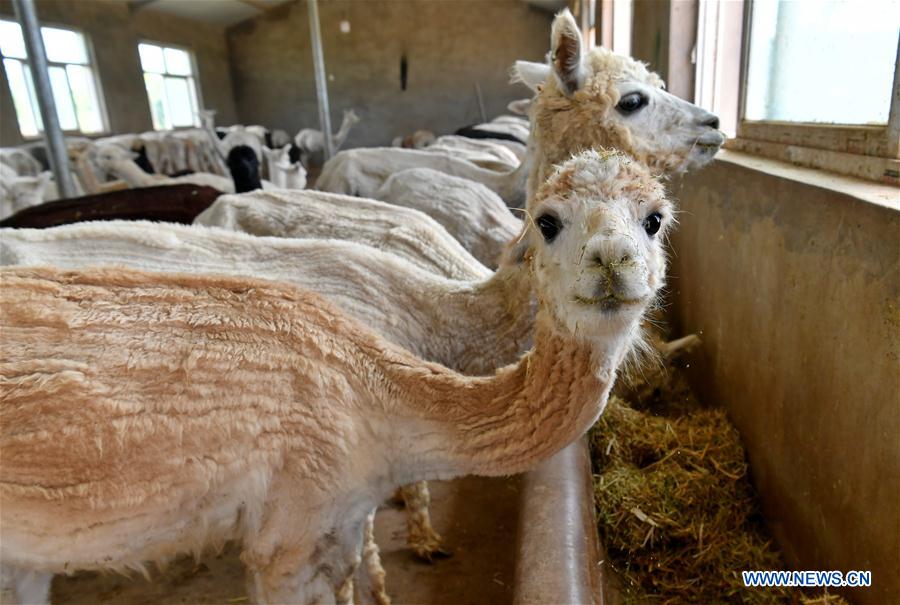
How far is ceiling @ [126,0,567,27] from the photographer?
1912 cm

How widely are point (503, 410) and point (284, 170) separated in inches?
433

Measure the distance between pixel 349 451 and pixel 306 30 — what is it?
83.4 feet

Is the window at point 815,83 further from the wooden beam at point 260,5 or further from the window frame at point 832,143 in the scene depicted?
the wooden beam at point 260,5

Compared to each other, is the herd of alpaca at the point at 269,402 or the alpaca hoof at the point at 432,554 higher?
Answer: the herd of alpaca at the point at 269,402

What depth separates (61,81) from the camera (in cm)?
1522

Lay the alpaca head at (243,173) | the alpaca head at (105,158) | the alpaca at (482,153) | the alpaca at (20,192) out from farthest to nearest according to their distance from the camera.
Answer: the alpaca head at (105,158), the alpaca at (20,192), the alpaca head at (243,173), the alpaca at (482,153)

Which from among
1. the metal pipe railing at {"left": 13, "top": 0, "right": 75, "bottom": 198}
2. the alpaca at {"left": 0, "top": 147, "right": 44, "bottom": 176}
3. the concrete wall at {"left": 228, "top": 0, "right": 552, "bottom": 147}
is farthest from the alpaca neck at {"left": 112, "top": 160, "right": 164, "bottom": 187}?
the concrete wall at {"left": 228, "top": 0, "right": 552, "bottom": 147}

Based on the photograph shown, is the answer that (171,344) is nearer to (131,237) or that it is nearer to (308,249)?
(308,249)

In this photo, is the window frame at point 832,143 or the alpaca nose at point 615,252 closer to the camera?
the alpaca nose at point 615,252

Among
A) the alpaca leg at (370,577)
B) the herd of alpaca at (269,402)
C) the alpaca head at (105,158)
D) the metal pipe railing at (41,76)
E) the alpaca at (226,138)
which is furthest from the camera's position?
the alpaca at (226,138)

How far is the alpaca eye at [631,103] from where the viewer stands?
10.3 ft

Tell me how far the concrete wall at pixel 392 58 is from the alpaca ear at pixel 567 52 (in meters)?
21.0

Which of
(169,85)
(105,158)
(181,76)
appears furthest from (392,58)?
(105,158)

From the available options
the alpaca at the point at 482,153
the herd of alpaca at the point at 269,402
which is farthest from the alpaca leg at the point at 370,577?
the alpaca at the point at 482,153
